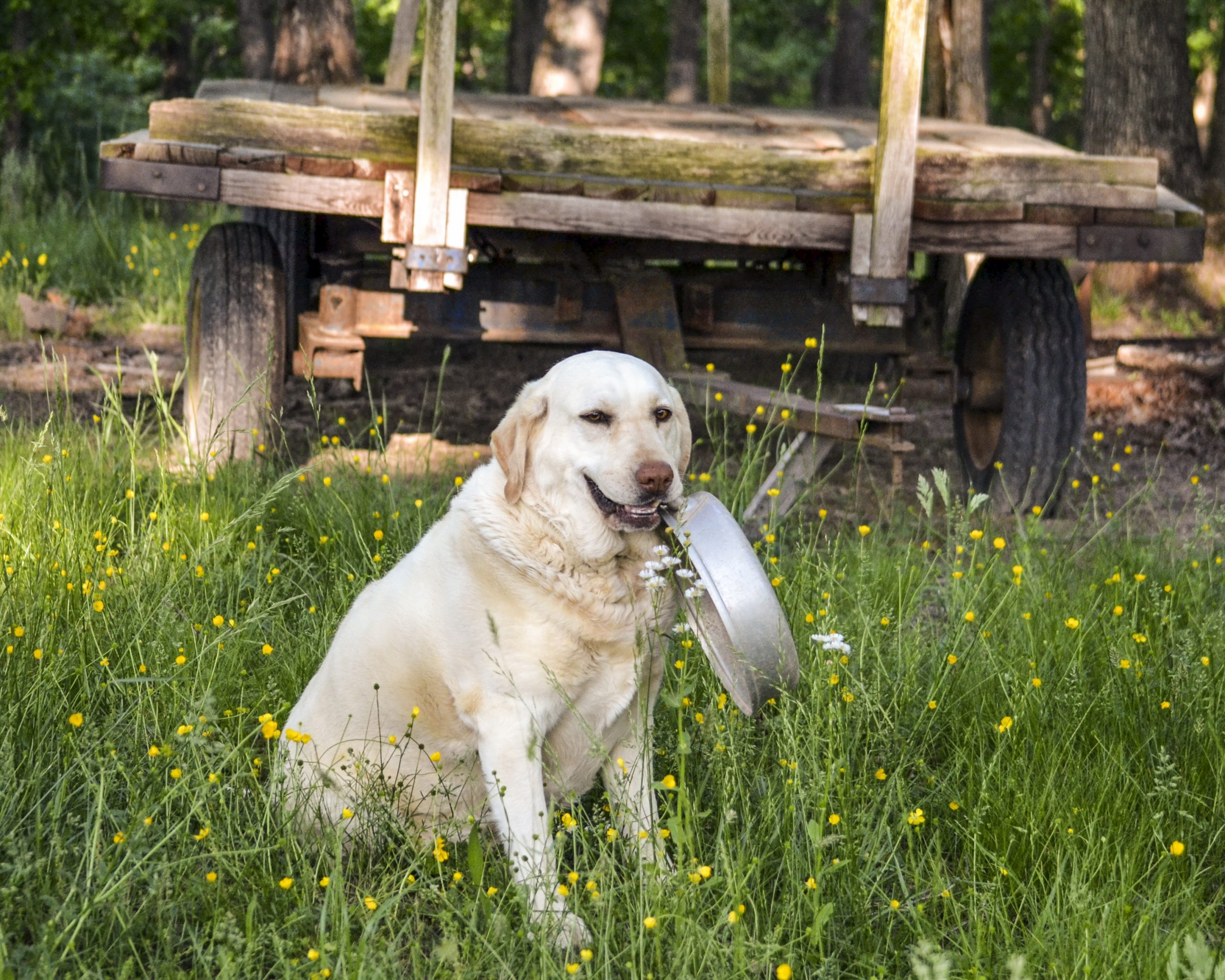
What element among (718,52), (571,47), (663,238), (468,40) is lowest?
(663,238)

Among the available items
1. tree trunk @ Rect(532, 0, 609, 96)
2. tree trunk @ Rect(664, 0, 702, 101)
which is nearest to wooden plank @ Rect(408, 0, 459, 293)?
tree trunk @ Rect(532, 0, 609, 96)

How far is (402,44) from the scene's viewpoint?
741 centimetres

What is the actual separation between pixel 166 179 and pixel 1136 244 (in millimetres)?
3568

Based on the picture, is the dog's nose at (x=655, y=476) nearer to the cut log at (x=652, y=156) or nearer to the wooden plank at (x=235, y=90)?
the cut log at (x=652, y=156)

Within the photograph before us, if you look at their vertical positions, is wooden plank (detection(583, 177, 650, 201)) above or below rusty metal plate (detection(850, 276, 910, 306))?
above

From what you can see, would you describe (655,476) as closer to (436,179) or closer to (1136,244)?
(436,179)

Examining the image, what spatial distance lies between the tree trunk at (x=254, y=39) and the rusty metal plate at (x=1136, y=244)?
34.8 feet

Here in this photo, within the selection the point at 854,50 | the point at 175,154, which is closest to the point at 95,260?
the point at 175,154

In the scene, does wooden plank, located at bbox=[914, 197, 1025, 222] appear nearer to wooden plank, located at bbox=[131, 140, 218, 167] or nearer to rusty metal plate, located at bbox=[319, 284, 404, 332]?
rusty metal plate, located at bbox=[319, 284, 404, 332]

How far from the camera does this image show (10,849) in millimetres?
2092

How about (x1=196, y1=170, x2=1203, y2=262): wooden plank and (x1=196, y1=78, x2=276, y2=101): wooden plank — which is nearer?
(x1=196, y1=170, x2=1203, y2=262): wooden plank

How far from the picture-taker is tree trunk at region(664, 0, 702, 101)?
15.8m

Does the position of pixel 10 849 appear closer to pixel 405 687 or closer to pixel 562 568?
pixel 405 687

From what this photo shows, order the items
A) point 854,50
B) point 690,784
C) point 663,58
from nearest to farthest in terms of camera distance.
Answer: point 690,784, point 854,50, point 663,58
